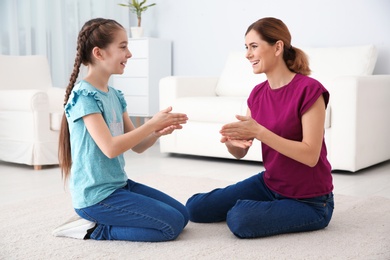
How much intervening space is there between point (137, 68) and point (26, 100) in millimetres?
1504

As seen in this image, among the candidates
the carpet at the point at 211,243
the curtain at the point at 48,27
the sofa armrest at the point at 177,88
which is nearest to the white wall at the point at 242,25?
Result: the curtain at the point at 48,27

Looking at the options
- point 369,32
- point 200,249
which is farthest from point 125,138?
point 369,32

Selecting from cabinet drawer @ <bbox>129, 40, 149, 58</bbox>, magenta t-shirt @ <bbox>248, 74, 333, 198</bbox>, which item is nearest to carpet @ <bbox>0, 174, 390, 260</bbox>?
magenta t-shirt @ <bbox>248, 74, 333, 198</bbox>

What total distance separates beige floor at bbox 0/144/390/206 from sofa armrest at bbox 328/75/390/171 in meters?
0.11

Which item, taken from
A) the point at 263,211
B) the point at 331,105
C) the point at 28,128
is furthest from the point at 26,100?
the point at 263,211

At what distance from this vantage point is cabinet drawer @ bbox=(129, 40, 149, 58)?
15.6ft

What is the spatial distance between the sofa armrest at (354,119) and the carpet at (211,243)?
0.91 meters

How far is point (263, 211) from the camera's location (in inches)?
73.4

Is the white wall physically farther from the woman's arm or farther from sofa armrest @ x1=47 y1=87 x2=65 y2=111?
the woman's arm

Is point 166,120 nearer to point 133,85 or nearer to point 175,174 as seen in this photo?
point 175,174

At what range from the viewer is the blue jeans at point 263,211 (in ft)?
6.09

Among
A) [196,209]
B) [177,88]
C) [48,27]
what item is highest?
[48,27]

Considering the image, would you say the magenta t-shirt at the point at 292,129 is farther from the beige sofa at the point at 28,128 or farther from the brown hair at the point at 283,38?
the beige sofa at the point at 28,128

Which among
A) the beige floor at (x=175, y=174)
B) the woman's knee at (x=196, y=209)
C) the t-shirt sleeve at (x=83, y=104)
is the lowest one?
the beige floor at (x=175, y=174)
